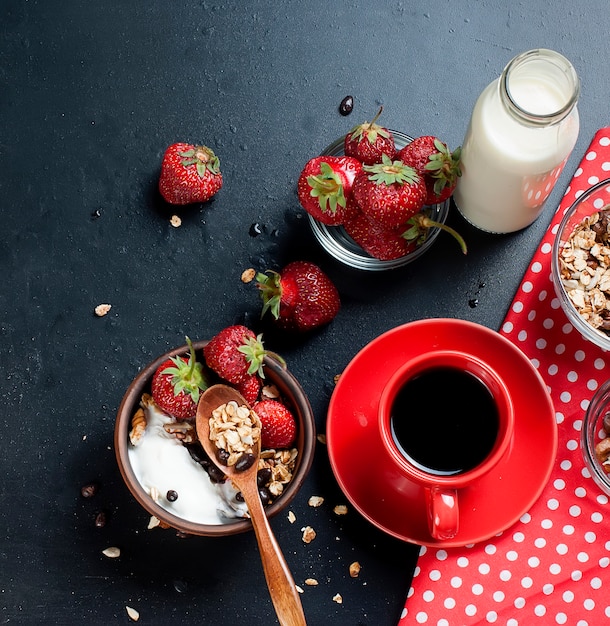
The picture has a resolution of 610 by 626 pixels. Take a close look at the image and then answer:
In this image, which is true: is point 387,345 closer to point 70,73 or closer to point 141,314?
point 141,314

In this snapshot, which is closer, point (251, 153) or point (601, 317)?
point (601, 317)

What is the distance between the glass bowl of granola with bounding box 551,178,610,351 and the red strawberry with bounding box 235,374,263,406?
515mm

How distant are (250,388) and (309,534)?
309 mm

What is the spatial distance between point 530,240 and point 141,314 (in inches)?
28.0

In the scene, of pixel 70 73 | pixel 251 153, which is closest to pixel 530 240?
pixel 251 153

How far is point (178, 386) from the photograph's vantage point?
1347 mm

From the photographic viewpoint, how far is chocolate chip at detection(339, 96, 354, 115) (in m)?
1.59

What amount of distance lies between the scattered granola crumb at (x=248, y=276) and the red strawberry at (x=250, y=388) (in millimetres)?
210

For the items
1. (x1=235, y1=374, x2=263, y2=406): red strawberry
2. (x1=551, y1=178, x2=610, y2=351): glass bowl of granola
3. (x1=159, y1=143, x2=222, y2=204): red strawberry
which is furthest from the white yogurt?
(x1=551, y1=178, x2=610, y2=351): glass bowl of granola

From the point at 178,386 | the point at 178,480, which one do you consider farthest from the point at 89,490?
the point at 178,386

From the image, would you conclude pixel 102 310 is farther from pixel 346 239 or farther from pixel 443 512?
pixel 443 512

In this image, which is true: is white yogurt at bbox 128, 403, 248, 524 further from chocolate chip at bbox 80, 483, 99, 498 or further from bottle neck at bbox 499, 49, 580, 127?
bottle neck at bbox 499, 49, 580, 127

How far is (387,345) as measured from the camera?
4.75 ft

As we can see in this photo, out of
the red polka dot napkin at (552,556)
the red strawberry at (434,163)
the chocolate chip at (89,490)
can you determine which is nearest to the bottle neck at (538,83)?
the red strawberry at (434,163)
